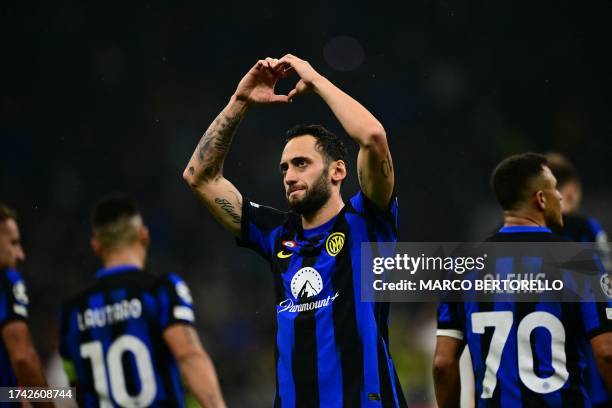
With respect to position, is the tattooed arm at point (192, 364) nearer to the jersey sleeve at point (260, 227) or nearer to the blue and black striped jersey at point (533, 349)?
the jersey sleeve at point (260, 227)

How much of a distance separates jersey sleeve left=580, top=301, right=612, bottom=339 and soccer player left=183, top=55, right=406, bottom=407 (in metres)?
0.88

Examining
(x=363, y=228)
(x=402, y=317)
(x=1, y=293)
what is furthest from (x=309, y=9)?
(x=363, y=228)

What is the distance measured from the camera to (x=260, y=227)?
4199 millimetres

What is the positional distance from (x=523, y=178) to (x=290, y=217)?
113cm

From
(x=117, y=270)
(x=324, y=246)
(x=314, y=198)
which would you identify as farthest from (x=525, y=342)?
(x=117, y=270)

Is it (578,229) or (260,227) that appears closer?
(260,227)

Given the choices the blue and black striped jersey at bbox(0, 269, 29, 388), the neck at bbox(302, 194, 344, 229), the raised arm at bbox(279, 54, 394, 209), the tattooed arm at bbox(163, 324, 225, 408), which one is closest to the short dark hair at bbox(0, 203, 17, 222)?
the blue and black striped jersey at bbox(0, 269, 29, 388)

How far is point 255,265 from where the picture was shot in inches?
460

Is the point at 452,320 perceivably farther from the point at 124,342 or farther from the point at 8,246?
the point at 8,246

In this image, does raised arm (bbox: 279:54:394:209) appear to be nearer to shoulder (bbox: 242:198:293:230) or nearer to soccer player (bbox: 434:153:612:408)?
shoulder (bbox: 242:198:293:230)

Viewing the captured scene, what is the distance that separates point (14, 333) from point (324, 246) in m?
2.18

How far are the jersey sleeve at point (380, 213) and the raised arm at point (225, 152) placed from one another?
0.70 m

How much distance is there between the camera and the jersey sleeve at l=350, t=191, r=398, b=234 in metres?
3.79
